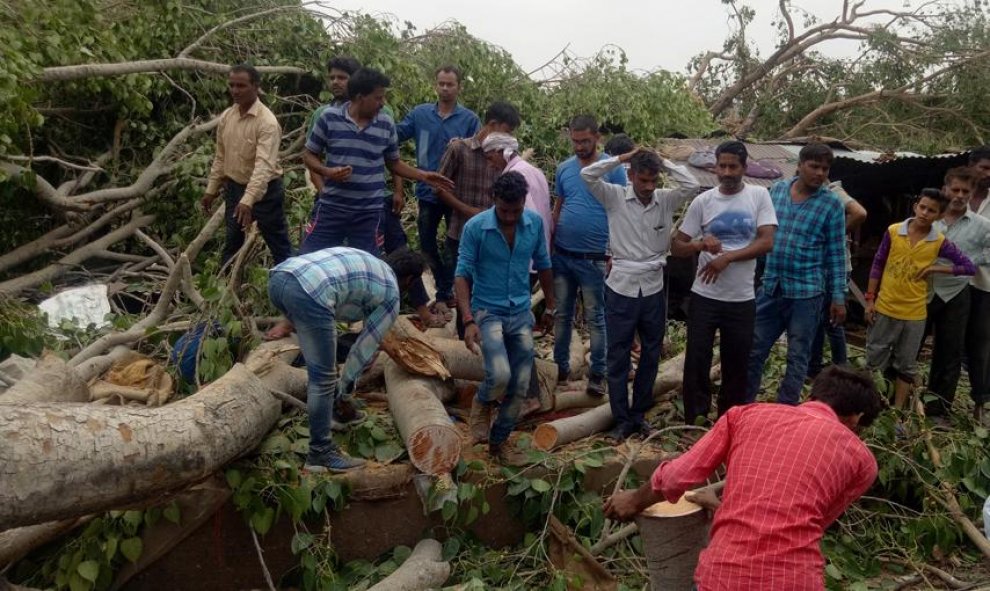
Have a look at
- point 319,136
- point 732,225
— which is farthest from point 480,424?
point 319,136

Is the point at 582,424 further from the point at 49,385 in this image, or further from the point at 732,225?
the point at 49,385

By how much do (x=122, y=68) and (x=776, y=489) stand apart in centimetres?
604

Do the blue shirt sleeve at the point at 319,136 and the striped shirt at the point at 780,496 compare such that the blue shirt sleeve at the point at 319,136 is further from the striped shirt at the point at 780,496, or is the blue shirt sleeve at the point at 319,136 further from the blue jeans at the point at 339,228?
the striped shirt at the point at 780,496

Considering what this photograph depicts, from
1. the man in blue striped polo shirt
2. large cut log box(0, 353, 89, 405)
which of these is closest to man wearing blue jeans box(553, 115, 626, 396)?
the man in blue striped polo shirt

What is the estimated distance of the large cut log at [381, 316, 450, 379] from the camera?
15.7ft

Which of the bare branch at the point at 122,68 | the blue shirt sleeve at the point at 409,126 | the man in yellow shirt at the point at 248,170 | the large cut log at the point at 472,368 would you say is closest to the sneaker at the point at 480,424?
the large cut log at the point at 472,368

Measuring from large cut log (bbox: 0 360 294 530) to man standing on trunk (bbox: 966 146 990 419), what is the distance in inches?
176

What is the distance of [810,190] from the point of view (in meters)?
4.84

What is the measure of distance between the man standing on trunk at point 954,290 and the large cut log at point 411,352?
3157 mm

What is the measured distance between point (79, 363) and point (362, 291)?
6.45 ft

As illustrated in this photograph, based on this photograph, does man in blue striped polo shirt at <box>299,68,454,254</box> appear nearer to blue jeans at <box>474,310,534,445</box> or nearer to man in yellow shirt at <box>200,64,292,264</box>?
man in yellow shirt at <box>200,64,292,264</box>

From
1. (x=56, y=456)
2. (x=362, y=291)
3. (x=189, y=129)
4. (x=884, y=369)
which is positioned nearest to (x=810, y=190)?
(x=884, y=369)

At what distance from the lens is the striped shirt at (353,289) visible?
13.1ft

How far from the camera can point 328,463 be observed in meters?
4.29
